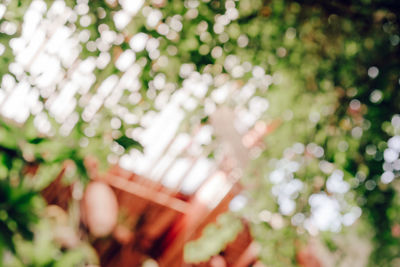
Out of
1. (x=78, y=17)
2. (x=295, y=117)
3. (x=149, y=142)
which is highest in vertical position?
(x=78, y=17)

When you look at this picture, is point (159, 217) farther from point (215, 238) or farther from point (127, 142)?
point (127, 142)

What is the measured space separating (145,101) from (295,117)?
650mm

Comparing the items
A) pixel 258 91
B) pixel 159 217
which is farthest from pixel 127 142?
pixel 159 217

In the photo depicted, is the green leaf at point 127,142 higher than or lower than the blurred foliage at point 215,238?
higher

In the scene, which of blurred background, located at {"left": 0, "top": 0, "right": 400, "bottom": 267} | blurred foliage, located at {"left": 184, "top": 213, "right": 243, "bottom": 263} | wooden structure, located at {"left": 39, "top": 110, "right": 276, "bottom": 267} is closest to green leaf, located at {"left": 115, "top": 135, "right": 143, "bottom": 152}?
blurred background, located at {"left": 0, "top": 0, "right": 400, "bottom": 267}

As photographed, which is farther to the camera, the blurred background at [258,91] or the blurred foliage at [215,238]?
the blurred foliage at [215,238]

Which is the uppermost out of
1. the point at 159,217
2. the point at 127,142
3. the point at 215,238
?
A: the point at 127,142

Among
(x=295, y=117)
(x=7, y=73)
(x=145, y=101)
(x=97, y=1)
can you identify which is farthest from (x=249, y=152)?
(x=7, y=73)

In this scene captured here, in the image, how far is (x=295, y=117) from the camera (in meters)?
1.54

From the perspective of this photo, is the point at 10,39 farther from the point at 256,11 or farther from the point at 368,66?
the point at 368,66

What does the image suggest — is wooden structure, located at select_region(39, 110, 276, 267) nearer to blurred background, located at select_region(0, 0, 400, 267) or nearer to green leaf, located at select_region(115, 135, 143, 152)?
blurred background, located at select_region(0, 0, 400, 267)

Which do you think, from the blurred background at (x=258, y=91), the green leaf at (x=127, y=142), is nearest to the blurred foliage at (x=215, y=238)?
the blurred background at (x=258, y=91)

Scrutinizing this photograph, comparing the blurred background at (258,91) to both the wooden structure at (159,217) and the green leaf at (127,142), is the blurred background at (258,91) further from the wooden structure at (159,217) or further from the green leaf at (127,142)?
the wooden structure at (159,217)

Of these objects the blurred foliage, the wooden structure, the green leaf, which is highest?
the green leaf
